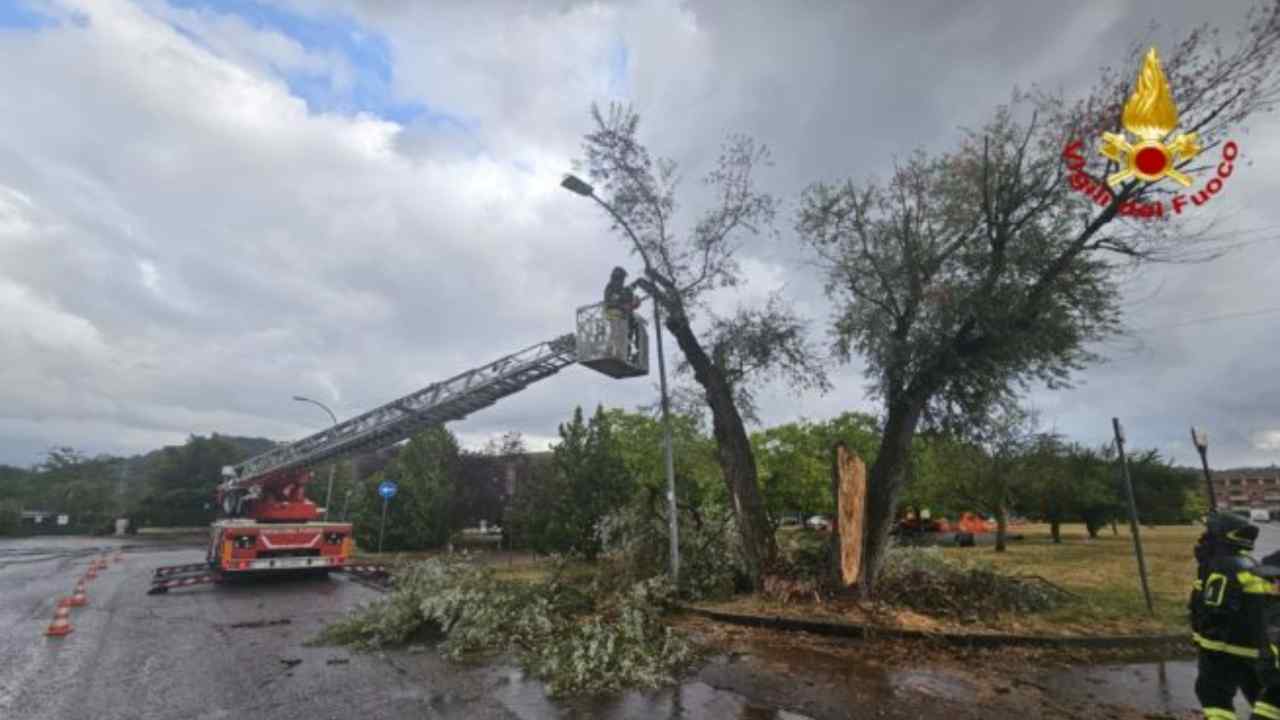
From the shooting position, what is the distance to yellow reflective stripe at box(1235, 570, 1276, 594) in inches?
170

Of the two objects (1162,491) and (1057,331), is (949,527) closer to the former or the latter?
(1162,491)

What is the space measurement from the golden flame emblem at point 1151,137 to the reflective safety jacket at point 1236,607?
6653 mm

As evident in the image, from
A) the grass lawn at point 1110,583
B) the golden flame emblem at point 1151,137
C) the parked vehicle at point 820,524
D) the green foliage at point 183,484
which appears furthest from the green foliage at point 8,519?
Result: the golden flame emblem at point 1151,137

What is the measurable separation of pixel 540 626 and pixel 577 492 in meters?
10.7

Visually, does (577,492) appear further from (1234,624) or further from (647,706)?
(1234,624)

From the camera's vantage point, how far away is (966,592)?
9.55m

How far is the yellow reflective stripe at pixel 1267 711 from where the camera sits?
14.0 ft

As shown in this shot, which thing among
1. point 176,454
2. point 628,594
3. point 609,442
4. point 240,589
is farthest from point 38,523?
point 628,594

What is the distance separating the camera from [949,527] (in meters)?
36.0

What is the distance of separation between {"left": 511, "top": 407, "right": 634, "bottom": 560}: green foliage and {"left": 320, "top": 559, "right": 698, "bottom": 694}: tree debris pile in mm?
7280

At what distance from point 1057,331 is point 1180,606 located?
15.3ft

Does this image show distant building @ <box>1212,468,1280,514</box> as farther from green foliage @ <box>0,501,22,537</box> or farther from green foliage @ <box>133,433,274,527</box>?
green foliage @ <box>0,501,22,537</box>

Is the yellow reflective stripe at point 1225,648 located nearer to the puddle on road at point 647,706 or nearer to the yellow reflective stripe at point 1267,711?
the yellow reflective stripe at point 1267,711

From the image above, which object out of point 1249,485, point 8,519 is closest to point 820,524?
point 8,519
